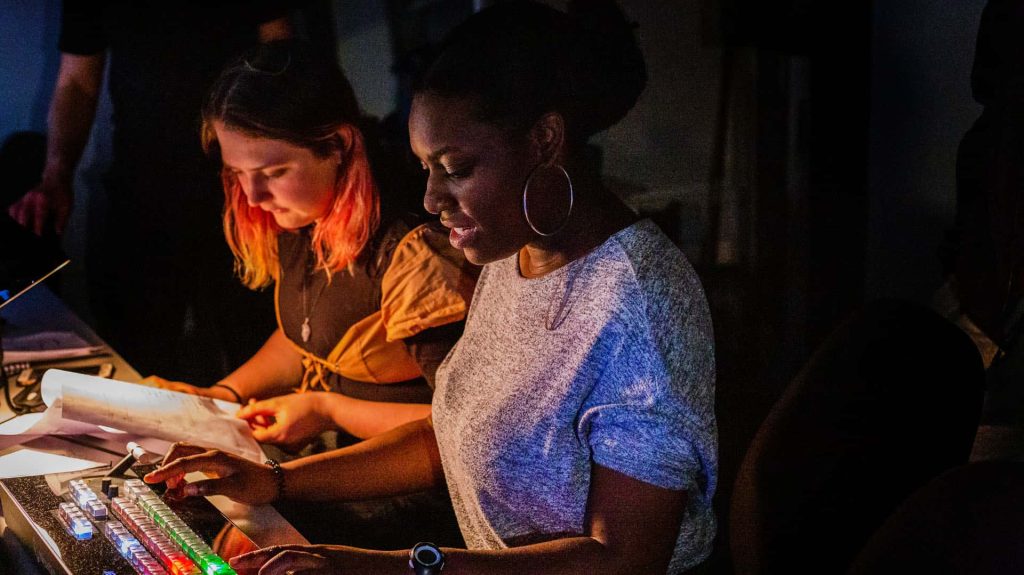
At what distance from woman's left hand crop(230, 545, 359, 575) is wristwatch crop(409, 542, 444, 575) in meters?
0.08

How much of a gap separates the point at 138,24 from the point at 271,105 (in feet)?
1.62

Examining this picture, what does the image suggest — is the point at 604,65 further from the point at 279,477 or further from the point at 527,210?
the point at 279,477

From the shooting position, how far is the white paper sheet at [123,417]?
1650 mm

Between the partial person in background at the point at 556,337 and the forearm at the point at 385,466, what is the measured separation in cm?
16

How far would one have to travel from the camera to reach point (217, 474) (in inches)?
59.2

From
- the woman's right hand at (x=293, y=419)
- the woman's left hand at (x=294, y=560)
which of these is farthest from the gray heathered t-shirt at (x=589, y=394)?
the woman's right hand at (x=293, y=419)

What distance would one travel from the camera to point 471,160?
1339 mm

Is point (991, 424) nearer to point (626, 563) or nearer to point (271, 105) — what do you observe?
point (626, 563)

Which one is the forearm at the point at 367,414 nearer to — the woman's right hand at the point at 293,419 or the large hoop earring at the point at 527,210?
the woman's right hand at the point at 293,419

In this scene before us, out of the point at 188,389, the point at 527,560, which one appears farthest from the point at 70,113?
the point at 527,560

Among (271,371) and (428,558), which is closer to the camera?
(428,558)

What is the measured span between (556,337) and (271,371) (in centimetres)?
83

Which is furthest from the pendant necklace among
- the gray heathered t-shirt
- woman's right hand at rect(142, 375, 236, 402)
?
the gray heathered t-shirt

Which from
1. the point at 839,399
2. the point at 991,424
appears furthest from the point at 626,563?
the point at 991,424
